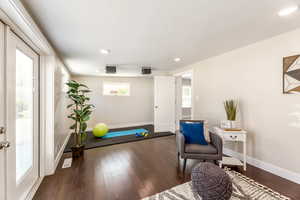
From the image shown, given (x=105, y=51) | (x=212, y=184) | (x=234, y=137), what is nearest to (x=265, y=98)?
(x=234, y=137)

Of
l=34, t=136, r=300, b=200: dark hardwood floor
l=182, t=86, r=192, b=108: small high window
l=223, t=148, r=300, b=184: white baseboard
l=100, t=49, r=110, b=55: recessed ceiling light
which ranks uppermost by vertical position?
l=100, t=49, r=110, b=55: recessed ceiling light

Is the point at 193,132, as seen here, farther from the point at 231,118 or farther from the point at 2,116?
the point at 2,116

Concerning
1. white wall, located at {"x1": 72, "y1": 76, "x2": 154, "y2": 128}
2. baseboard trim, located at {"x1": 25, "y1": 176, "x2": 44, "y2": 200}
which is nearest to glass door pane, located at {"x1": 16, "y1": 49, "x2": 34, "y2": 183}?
baseboard trim, located at {"x1": 25, "y1": 176, "x2": 44, "y2": 200}

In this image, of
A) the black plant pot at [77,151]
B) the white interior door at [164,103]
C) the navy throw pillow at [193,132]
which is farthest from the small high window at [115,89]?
the navy throw pillow at [193,132]

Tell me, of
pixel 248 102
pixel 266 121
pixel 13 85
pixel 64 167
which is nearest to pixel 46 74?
pixel 13 85

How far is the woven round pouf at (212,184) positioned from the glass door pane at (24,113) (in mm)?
2052

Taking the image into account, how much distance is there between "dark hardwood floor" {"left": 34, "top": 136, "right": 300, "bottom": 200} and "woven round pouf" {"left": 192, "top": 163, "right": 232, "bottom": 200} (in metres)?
0.74

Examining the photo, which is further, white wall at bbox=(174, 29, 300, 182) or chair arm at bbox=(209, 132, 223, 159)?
chair arm at bbox=(209, 132, 223, 159)

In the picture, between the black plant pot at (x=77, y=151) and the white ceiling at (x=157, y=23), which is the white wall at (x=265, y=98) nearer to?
the white ceiling at (x=157, y=23)

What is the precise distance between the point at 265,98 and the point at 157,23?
2.26 m

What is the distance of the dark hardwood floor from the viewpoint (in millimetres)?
1642

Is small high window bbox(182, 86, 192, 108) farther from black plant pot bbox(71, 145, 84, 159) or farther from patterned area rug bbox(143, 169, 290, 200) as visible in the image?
black plant pot bbox(71, 145, 84, 159)

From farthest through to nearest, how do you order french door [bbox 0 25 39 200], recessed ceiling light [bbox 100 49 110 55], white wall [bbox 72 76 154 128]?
white wall [bbox 72 76 154 128] → recessed ceiling light [bbox 100 49 110 55] → french door [bbox 0 25 39 200]

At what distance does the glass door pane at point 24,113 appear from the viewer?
4.74ft
